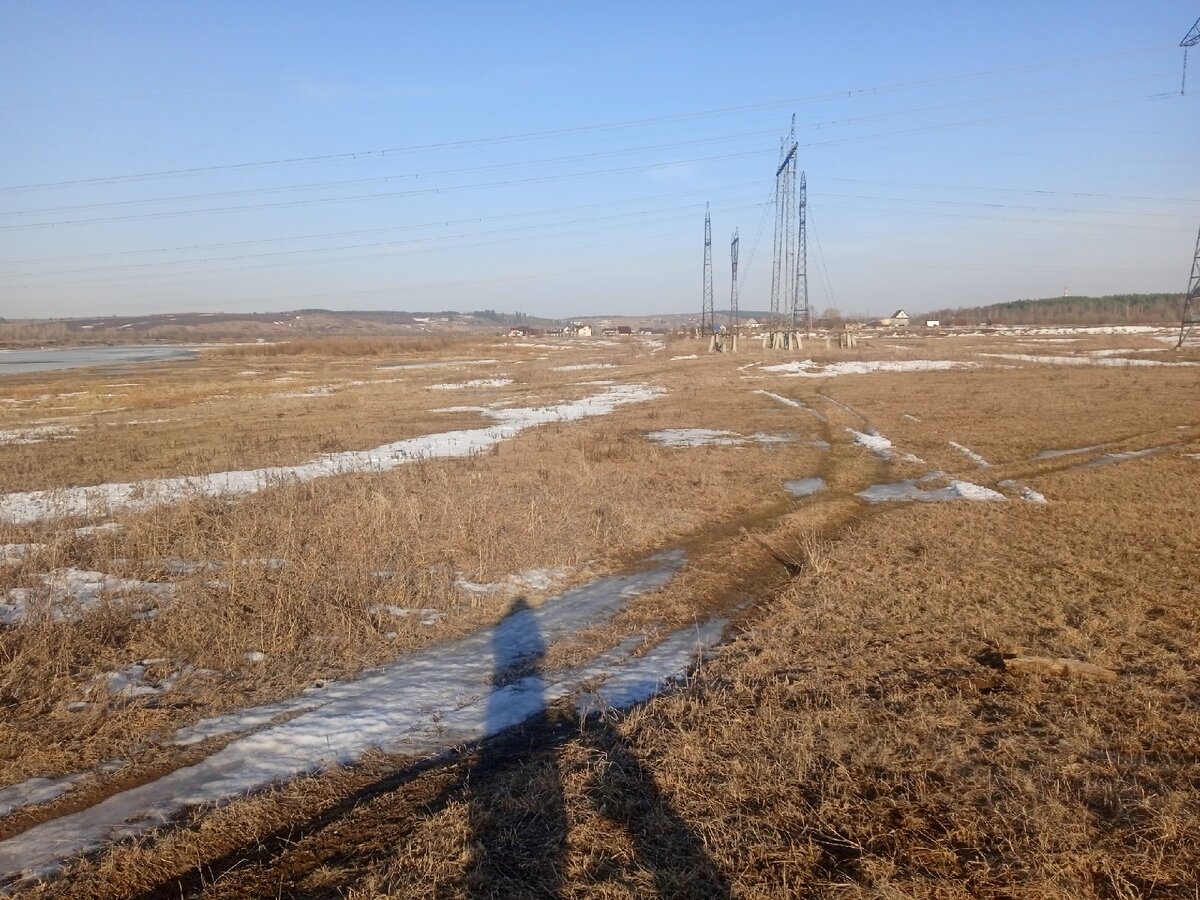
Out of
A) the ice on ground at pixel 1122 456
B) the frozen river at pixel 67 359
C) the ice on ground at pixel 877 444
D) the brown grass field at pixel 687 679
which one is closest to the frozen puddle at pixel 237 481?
the brown grass field at pixel 687 679


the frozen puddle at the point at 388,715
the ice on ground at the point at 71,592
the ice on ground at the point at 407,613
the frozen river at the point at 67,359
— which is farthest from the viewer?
the frozen river at the point at 67,359

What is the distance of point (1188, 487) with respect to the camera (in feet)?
41.1

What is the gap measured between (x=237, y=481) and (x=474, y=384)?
26.6 metres

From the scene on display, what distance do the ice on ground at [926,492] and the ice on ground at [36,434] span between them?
2247cm

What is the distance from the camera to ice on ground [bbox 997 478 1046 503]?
12.1 m

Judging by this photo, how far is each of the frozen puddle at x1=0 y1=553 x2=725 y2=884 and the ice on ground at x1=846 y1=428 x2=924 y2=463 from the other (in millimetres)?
10488

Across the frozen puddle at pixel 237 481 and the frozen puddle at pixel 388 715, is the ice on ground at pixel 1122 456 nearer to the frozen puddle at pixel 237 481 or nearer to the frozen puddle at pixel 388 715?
the frozen puddle at pixel 388 715

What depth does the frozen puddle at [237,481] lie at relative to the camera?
12.0 meters

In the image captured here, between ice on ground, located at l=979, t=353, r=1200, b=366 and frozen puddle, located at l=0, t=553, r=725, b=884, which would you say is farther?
ice on ground, located at l=979, t=353, r=1200, b=366

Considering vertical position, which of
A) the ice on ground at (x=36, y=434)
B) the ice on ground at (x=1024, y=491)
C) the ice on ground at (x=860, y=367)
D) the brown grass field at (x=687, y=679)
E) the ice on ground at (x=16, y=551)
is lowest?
the brown grass field at (x=687, y=679)

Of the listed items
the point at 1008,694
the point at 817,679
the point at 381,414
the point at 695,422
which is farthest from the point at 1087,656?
the point at 381,414

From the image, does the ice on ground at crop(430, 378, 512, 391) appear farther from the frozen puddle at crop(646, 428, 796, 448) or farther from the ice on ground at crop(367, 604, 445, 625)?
the ice on ground at crop(367, 604, 445, 625)

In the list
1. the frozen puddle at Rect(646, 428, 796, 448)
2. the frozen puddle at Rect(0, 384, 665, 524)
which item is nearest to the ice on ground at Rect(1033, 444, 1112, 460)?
the frozen puddle at Rect(646, 428, 796, 448)

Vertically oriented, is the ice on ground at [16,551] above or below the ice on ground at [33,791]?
above
